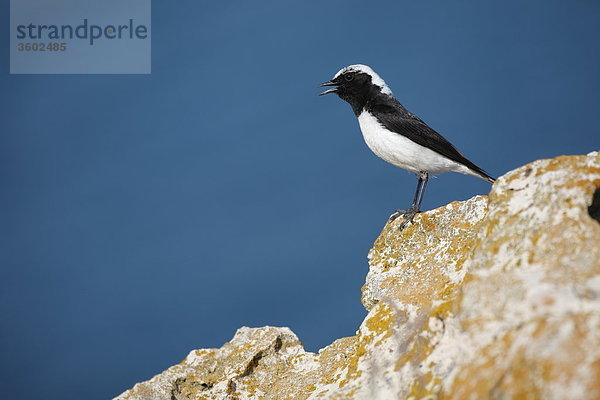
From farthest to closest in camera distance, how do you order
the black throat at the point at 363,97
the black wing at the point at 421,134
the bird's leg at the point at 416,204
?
the black throat at the point at 363,97 < the black wing at the point at 421,134 < the bird's leg at the point at 416,204

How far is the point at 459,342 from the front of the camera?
3.61 metres

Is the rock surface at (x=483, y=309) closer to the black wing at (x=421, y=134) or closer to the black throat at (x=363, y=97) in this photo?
the black wing at (x=421, y=134)

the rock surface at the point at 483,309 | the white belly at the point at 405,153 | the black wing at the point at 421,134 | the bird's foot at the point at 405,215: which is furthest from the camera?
the white belly at the point at 405,153

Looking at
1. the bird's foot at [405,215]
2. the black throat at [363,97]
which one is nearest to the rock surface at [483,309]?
the bird's foot at [405,215]

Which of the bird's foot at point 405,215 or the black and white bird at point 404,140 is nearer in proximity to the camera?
the bird's foot at point 405,215

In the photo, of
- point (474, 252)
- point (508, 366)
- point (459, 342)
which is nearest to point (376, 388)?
point (459, 342)

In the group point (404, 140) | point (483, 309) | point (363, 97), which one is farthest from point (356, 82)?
point (483, 309)

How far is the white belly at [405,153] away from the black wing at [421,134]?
0.08 m

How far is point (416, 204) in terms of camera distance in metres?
8.45

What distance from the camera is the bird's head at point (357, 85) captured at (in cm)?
955

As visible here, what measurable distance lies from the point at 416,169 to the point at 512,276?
5.75 metres

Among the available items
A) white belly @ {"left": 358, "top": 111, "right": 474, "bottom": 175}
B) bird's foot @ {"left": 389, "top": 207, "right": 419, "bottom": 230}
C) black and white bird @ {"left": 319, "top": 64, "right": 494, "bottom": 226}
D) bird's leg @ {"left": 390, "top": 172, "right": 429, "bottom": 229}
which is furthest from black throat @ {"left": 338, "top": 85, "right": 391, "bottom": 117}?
bird's foot @ {"left": 389, "top": 207, "right": 419, "bottom": 230}

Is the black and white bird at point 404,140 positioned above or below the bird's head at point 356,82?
below

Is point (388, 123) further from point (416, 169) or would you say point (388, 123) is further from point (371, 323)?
point (371, 323)
